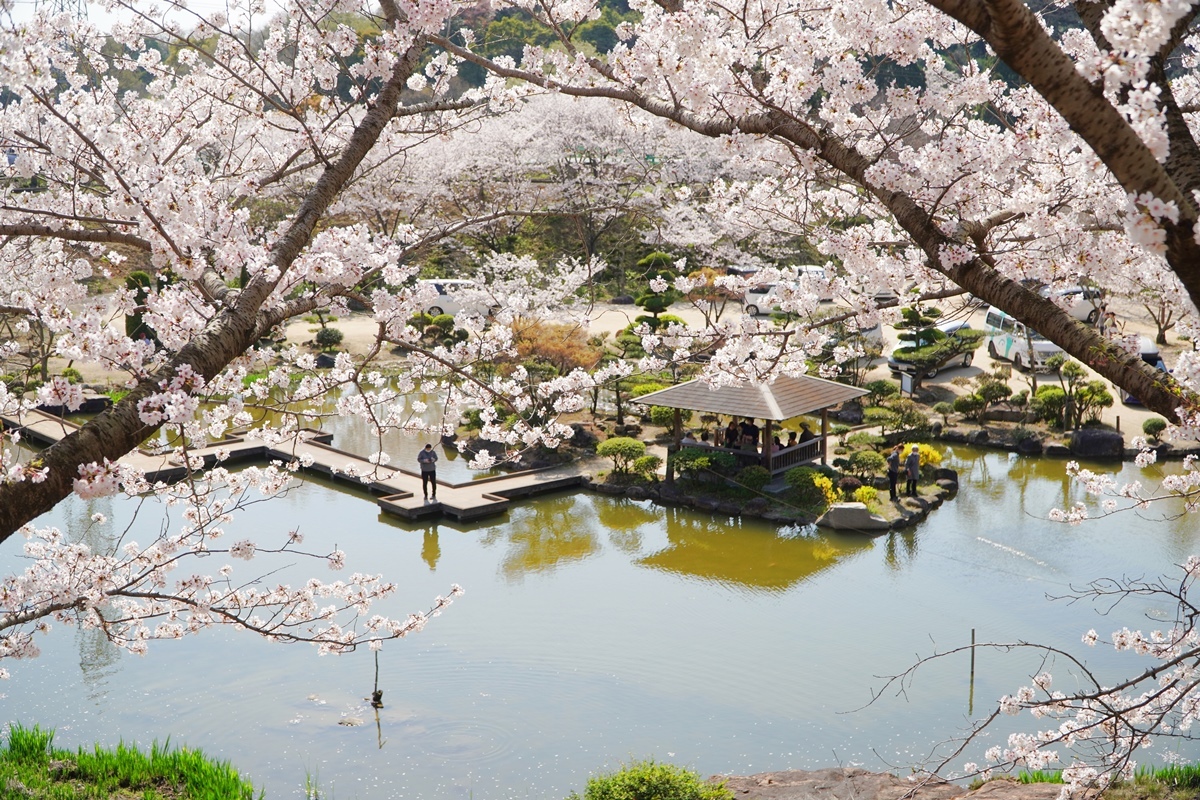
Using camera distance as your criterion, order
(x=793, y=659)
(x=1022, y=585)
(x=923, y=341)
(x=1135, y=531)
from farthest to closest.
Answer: (x=923, y=341)
(x=1135, y=531)
(x=1022, y=585)
(x=793, y=659)

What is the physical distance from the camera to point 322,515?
12.6 meters

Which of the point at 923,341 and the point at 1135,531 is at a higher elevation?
the point at 923,341

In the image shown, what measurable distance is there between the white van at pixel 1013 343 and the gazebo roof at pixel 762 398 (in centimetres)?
498

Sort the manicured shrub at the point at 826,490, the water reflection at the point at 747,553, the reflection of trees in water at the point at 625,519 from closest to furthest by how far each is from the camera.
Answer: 1. the water reflection at the point at 747,553
2. the reflection of trees in water at the point at 625,519
3. the manicured shrub at the point at 826,490

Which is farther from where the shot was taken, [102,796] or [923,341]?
[923,341]

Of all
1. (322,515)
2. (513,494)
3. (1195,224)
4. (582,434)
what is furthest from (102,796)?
(582,434)

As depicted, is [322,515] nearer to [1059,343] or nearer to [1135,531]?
[1135,531]

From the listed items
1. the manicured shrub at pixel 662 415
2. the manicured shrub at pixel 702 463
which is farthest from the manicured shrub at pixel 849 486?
the manicured shrub at pixel 662 415

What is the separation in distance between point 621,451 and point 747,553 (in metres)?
2.81

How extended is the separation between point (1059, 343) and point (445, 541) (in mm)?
9345

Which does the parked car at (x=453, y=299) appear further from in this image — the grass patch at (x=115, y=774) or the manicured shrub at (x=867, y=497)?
the grass patch at (x=115, y=774)

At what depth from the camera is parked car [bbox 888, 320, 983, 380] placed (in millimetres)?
17344

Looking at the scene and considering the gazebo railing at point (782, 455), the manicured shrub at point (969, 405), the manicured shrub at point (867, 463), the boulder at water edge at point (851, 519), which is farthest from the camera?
the manicured shrub at point (969, 405)

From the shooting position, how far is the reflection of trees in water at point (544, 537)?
11133mm
